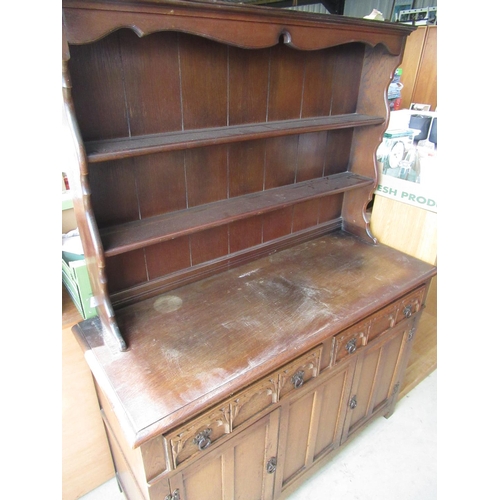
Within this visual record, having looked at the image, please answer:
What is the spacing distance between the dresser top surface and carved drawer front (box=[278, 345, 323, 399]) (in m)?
0.06

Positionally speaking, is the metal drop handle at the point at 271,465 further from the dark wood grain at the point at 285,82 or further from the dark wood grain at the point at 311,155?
the dark wood grain at the point at 285,82

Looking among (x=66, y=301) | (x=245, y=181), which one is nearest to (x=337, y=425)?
(x=245, y=181)

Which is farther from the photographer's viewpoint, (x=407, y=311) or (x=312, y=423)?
(x=407, y=311)

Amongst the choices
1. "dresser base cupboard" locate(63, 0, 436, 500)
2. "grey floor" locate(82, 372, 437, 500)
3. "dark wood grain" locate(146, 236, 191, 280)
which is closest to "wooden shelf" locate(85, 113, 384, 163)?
"dresser base cupboard" locate(63, 0, 436, 500)

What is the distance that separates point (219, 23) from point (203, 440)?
3.73 ft

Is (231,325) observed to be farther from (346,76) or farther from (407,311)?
(346,76)

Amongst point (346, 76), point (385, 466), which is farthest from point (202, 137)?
point (385, 466)

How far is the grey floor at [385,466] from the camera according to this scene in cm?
163

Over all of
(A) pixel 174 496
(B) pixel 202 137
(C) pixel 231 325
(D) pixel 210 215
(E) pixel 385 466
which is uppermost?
(B) pixel 202 137

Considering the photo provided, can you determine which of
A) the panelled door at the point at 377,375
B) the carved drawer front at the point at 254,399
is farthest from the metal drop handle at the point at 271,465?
the panelled door at the point at 377,375

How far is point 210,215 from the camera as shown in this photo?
4.22 feet

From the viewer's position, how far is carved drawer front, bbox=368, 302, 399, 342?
56.4 inches

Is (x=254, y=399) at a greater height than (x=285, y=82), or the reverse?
(x=285, y=82)

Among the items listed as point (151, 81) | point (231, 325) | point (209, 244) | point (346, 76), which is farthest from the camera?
point (346, 76)
